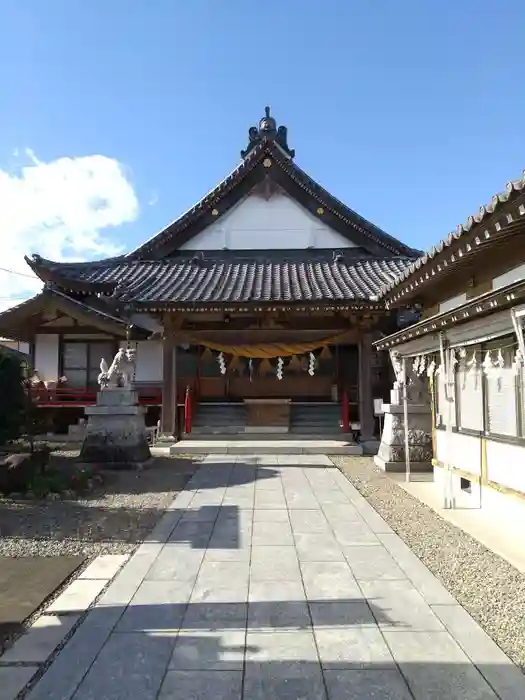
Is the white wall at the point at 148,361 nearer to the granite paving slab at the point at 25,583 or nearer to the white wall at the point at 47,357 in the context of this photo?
the white wall at the point at 47,357

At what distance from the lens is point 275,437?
14.3 meters

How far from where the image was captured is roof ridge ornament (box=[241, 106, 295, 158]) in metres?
18.7

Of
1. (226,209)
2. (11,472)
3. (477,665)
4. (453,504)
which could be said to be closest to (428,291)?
(453,504)

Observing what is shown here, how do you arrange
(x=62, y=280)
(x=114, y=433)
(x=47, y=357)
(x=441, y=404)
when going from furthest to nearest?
(x=47, y=357) → (x=62, y=280) → (x=114, y=433) → (x=441, y=404)

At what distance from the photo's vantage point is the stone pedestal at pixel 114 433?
34.9ft

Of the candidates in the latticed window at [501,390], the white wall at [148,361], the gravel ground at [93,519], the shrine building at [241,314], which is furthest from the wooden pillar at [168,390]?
the latticed window at [501,390]

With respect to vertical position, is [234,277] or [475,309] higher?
[234,277]

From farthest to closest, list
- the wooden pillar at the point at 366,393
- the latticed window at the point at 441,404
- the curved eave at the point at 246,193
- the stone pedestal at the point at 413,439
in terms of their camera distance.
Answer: the curved eave at the point at 246,193 < the wooden pillar at the point at 366,393 < the stone pedestal at the point at 413,439 < the latticed window at the point at 441,404

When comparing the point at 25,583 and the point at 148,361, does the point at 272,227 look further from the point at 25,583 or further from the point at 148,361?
the point at 25,583

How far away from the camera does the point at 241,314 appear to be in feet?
46.5

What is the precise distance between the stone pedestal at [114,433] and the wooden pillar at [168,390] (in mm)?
2867

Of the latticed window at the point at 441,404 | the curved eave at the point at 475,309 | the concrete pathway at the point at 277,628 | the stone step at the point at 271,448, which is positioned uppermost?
the curved eave at the point at 475,309

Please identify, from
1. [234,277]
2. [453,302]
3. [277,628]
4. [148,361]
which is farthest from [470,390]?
[148,361]

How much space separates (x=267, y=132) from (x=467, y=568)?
54.8ft
